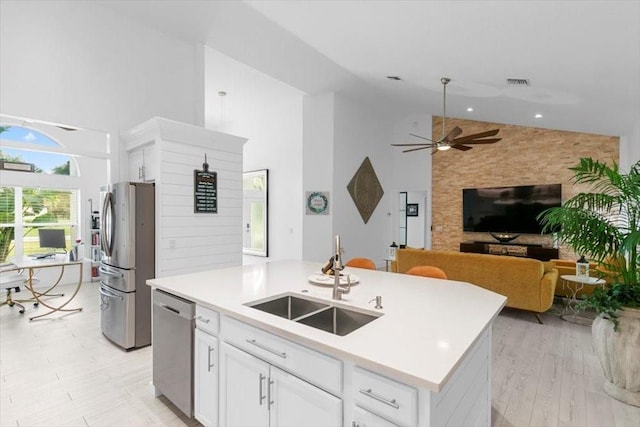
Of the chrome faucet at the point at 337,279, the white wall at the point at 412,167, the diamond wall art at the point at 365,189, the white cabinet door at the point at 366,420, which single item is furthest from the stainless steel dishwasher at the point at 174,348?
the white wall at the point at 412,167

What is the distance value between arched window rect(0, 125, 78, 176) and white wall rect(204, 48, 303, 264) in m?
3.01

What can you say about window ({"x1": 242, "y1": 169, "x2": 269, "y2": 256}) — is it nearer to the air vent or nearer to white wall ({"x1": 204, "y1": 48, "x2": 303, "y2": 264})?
white wall ({"x1": 204, "y1": 48, "x2": 303, "y2": 264})

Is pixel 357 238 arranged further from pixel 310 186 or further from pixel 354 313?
pixel 354 313

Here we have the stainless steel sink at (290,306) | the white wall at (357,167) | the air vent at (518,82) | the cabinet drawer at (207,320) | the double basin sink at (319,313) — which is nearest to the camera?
the double basin sink at (319,313)

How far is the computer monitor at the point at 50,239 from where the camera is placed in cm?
562

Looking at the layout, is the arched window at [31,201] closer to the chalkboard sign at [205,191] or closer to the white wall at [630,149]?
the chalkboard sign at [205,191]

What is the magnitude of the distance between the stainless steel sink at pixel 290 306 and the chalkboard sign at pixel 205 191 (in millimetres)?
2272

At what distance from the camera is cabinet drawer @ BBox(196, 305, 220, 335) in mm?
1869

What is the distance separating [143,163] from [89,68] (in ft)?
3.90

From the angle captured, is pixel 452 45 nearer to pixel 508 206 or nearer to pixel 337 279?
pixel 337 279

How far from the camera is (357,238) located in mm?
7094

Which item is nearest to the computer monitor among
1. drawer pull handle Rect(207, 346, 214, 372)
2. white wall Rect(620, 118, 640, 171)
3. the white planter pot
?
drawer pull handle Rect(207, 346, 214, 372)

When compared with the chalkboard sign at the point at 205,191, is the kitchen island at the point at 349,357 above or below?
below

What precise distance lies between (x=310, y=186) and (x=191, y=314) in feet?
15.8
